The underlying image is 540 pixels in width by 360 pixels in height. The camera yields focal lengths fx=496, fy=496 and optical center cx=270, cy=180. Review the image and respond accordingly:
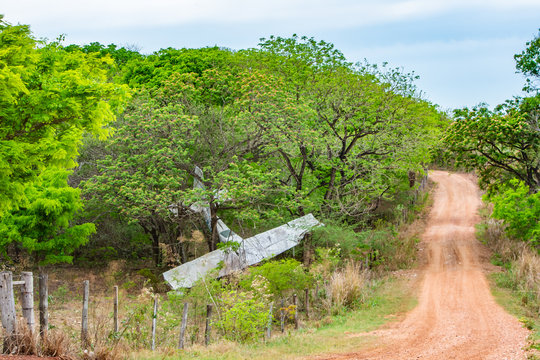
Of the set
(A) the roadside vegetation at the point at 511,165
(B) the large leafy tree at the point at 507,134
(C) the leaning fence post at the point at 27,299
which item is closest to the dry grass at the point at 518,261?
(A) the roadside vegetation at the point at 511,165

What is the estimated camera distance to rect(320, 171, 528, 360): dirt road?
42.2ft

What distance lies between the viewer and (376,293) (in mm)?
21812

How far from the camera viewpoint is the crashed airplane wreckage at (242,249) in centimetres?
2196

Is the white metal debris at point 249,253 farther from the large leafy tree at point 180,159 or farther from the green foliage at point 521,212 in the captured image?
the green foliage at point 521,212

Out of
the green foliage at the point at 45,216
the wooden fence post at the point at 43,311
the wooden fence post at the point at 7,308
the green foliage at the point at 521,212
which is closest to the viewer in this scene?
the wooden fence post at the point at 7,308

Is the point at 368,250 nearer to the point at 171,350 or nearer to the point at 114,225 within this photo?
the point at 114,225

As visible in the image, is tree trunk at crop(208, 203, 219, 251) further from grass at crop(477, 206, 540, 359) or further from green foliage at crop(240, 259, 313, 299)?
grass at crop(477, 206, 540, 359)

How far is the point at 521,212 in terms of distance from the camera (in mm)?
23922

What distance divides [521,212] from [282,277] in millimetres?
13265

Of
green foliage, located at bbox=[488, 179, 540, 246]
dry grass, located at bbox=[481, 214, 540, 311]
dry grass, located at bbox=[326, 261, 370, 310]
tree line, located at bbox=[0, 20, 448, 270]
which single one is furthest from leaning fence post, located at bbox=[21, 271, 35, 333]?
green foliage, located at bbox=[488, 179, 540, 246]

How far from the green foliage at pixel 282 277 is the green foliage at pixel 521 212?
39.1 feet

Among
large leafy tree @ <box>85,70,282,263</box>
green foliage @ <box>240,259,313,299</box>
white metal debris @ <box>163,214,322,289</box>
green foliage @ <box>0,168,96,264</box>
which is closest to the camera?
green foliage @ <box>240,259,313,299</box>

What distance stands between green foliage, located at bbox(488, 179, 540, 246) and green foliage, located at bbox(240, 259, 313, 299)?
11.9m

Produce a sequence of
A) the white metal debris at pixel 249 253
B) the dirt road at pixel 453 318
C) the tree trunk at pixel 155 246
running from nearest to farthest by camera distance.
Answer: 1. the dirt road at pixel 453 318
2. the white metal debris at pixel 249 253
3. the tree trunk at pixel 155 246
